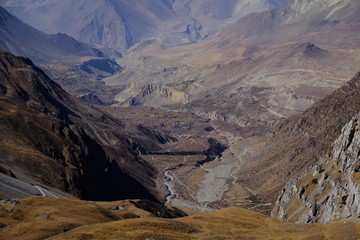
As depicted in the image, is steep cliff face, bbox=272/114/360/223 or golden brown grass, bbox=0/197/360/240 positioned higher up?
steep cliff face, bbox=272/114/360/223

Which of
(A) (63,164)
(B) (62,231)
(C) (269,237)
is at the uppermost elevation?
(A) (63,164)

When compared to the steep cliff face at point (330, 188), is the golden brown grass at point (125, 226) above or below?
below

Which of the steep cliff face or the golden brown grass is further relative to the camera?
the steep cliff face

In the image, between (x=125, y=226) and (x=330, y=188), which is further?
(x=330, y=188)

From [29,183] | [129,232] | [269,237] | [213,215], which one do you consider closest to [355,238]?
[269,237]

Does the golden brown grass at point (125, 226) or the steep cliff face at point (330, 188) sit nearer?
the golden brown grass at point (125, 226)

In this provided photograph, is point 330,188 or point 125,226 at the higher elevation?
point 330,188

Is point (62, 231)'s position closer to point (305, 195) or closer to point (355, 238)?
point (355, 238)

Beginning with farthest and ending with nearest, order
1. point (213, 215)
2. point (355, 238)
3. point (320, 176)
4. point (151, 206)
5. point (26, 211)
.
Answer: point (320, 176), point (151, 206), point (213, 215), point (26, 211), point (355, 238)
